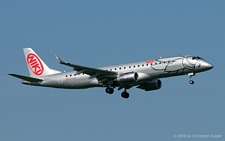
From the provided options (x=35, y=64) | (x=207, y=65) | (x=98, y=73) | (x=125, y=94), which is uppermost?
(x=35, y=64)

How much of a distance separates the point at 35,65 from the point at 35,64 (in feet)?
0.59

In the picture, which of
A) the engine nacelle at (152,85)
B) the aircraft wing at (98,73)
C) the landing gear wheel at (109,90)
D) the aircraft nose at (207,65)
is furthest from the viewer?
the engine nacelle at (152,85)

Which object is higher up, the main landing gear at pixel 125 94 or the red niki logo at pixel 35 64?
the red niki logo at pixel 35 64

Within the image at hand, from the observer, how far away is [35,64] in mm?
74750

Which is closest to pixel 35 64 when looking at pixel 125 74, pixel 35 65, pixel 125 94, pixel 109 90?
pixel 35 65

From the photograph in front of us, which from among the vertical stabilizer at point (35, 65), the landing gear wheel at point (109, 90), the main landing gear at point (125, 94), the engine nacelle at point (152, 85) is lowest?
the landing gear wheel at point (109, 90)

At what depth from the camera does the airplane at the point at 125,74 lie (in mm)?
63125

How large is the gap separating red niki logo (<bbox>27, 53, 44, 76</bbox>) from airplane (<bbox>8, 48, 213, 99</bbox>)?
116cm

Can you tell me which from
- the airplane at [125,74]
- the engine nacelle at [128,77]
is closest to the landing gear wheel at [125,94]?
the airplane at [125,74]

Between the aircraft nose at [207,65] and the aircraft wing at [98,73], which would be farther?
the aircraft wing at [98,73]

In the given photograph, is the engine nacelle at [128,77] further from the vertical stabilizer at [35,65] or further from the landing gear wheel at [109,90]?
the vertical stabilizer at [35,65]

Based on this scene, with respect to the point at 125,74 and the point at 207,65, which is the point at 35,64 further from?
the point at 207,65

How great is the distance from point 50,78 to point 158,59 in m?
13.9

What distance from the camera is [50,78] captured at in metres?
70.5
